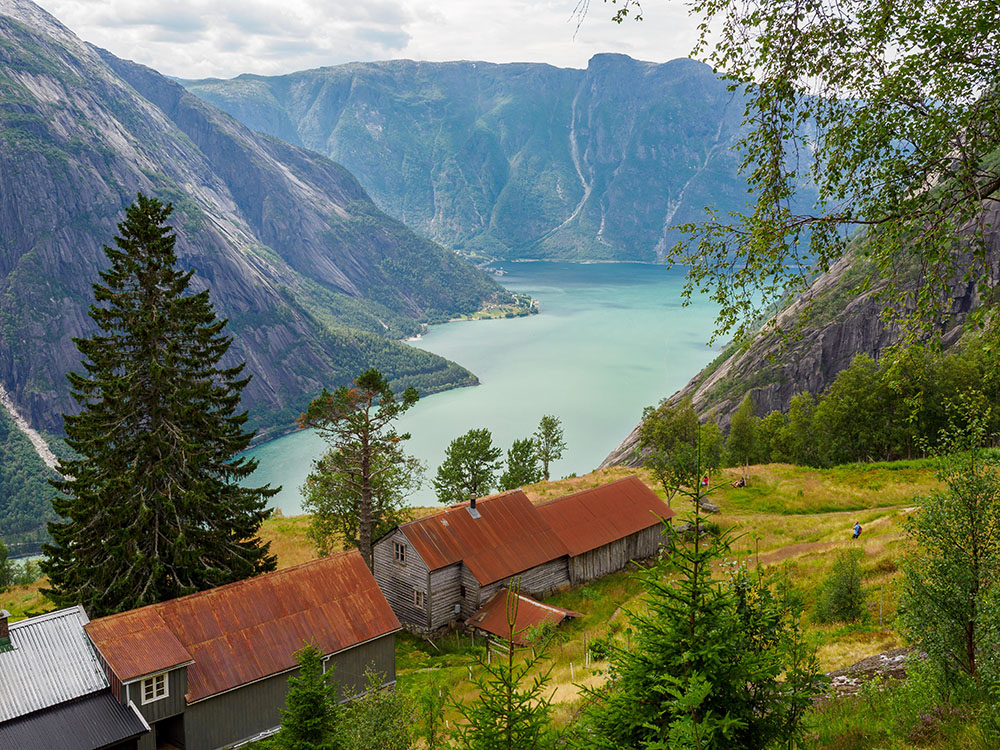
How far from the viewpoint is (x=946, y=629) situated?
11039mm

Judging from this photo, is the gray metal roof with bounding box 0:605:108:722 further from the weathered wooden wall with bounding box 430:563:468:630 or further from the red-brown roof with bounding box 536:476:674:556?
the red-brown roof with bounding box 536:476:674:556

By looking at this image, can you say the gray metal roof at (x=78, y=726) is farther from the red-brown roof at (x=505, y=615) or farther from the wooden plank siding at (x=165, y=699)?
the red-brown roof at (x=505, y=615)

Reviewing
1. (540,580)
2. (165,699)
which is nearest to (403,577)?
(540,580)

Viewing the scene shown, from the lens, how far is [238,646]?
23.6 metres

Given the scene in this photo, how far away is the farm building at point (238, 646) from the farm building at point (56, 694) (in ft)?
1.51

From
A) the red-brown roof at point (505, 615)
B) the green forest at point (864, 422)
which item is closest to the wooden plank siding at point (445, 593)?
the red-brown roof at point (505, 615)

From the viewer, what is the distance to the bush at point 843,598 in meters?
21.4

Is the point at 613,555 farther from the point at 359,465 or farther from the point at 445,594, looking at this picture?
the point at 359,465

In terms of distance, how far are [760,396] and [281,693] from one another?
102689mm

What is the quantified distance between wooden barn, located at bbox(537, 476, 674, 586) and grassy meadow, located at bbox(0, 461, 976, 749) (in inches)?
41.0

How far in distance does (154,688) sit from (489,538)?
17.8 m

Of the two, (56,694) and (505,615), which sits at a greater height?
(56,694)

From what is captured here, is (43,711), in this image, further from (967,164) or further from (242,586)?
(967,164)

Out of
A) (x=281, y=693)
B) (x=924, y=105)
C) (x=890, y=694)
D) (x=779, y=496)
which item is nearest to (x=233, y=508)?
(x=281, y=693)
